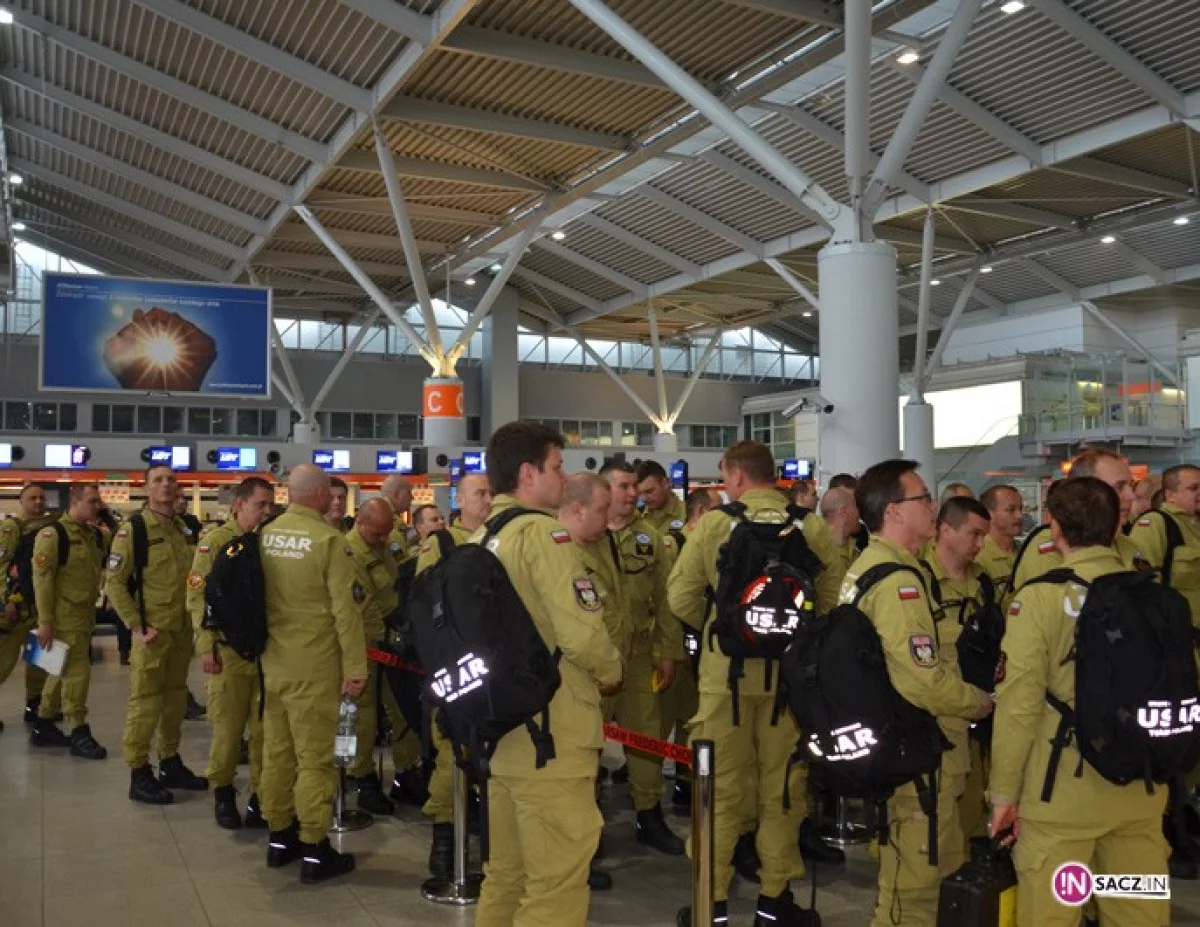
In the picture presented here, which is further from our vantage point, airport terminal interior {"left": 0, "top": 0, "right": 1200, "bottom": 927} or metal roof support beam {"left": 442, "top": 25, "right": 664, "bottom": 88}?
metal roof support beam {"left": 442, "top": 25, "right": 664, "bottom": 88}

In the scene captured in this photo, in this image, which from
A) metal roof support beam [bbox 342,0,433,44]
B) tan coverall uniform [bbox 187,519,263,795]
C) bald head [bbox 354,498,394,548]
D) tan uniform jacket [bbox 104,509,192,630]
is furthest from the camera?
metal roof support beam [bbox 342,0,433,44]

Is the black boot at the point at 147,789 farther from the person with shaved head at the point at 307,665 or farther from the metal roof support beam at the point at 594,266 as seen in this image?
the metal roof support beam at the point at 594,266

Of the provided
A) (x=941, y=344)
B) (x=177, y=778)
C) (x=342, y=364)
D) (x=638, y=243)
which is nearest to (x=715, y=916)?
(x=177, y=778)

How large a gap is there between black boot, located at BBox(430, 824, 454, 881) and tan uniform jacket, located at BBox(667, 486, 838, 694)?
5.35 feet

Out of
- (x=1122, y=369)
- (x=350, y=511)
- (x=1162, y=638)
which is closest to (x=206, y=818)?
(x=1162, y=638)

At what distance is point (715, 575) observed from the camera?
16.0 feet

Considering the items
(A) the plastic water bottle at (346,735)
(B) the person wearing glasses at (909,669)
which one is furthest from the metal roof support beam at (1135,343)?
(B) the person wearing glasses at (909,669)

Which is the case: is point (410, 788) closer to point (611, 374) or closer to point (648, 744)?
point (648, 744)

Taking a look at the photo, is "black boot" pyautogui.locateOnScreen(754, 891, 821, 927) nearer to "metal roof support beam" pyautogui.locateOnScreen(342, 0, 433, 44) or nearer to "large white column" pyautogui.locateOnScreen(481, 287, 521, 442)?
"metal roof support beam" pyautogui.locateOnScreen(342, 0, 433, 44)

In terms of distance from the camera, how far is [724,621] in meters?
4.66

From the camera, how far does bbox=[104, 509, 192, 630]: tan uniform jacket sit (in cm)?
705

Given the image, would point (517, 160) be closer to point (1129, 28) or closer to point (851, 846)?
point (1129, 28)

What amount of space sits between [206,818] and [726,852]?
11.4 feet

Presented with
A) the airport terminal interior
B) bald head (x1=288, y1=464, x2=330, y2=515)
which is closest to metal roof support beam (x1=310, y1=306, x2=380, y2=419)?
the airport terminal interior
